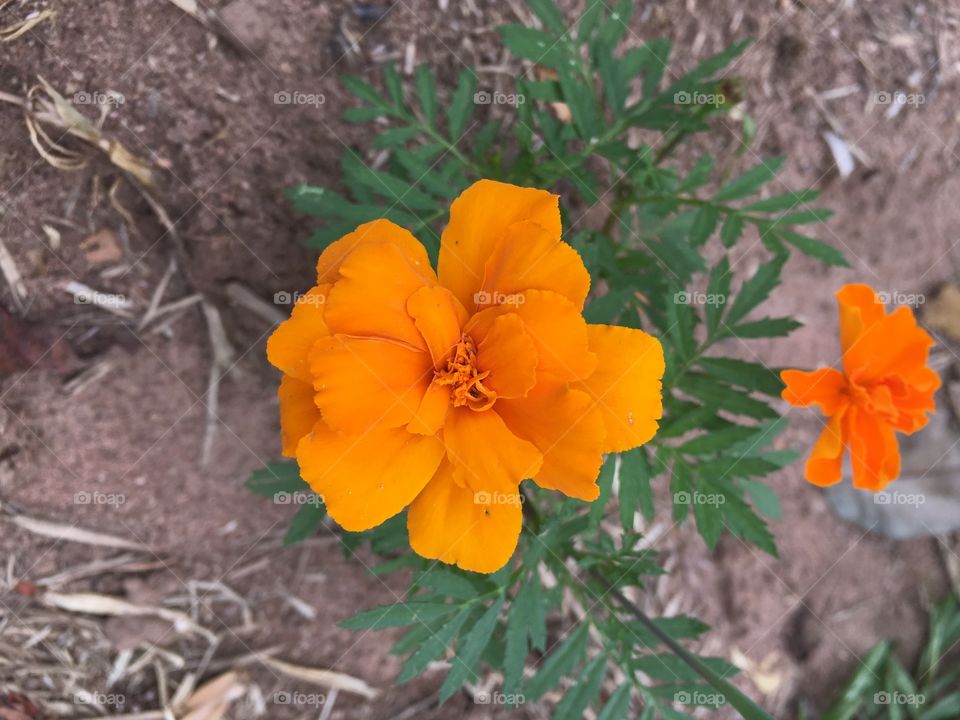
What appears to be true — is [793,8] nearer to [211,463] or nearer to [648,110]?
[648,110]

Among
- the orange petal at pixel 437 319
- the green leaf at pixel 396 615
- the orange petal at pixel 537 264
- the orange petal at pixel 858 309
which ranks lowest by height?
the green leaf at pixel 396 615

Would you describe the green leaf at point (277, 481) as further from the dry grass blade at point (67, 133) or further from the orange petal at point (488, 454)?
the dry grass blade at point (67, 133)

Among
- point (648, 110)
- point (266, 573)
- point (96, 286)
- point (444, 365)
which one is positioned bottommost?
point (266, 573)

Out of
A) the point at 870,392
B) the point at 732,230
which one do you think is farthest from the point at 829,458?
the point at 732,230

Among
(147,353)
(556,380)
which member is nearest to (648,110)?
(556,380)

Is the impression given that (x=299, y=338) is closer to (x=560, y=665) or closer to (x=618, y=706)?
(x=560, y=665)

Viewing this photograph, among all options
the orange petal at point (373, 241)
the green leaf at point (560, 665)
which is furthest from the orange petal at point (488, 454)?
the green leaf at point (560, 665)
